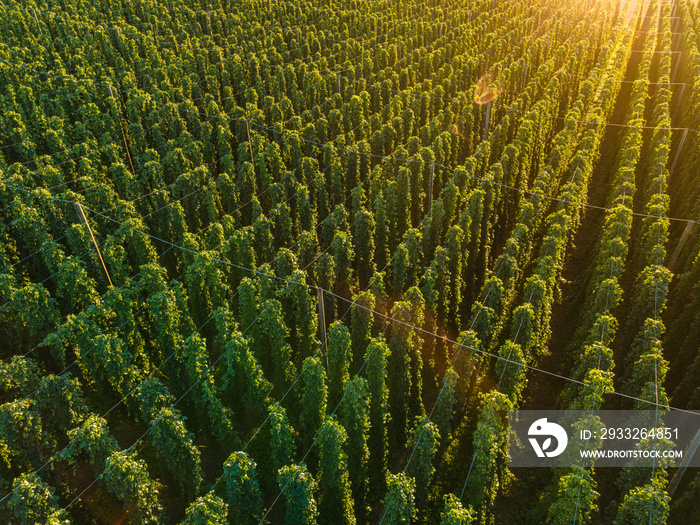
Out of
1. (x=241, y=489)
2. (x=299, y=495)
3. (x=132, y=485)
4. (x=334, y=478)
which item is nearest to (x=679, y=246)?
(x=334, y=478)

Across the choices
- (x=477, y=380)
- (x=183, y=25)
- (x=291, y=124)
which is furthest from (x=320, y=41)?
(x=477, y=380)

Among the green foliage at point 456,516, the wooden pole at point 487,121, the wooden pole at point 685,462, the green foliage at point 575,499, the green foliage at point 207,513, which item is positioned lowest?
the wooden pole at point 685,462

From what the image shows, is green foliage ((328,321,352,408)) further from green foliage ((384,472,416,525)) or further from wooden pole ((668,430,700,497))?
wooden pole ((668,430,700,497))

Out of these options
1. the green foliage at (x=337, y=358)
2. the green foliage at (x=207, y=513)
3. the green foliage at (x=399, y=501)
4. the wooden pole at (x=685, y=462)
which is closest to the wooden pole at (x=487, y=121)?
the green foliage at (x=337, y=358)

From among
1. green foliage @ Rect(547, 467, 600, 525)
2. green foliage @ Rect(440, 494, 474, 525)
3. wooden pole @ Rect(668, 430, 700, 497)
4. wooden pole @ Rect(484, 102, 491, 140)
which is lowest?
wooden pole @ Rect(668, 430, 700, 497)

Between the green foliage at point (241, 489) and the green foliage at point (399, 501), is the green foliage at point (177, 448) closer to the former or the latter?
the green foliage at point (241, 489)

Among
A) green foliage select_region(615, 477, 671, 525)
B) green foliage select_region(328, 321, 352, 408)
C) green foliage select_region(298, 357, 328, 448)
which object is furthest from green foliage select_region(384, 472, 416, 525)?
green foliage select_region(615, 477, 671, 525)

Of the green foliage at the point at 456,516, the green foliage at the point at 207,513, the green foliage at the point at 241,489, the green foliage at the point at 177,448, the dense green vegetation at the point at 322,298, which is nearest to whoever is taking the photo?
the green foliage at the point at 207,513

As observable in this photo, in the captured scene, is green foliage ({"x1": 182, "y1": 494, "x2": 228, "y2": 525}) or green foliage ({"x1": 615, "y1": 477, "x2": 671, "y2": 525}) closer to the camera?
green foliage ({"x1": 182, "y1": 494, "x2": 228, "y2": 525})

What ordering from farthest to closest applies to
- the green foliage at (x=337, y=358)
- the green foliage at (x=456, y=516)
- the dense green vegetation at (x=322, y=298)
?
the green foliage at (x=337, y=358), the dense green vegetation at (x=322, y=298), the green foliage at (x=456, y=516)

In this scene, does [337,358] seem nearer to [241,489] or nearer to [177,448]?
[241,489]
